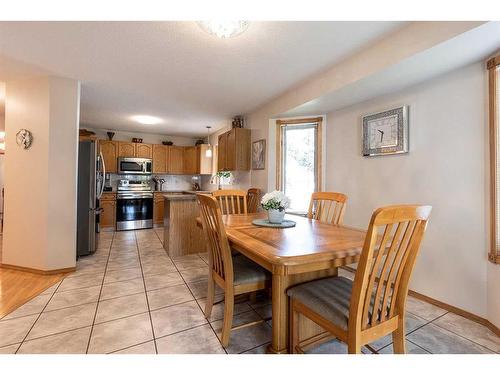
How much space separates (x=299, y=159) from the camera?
3750 millimetres

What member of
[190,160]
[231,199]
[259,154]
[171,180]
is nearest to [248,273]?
[231,199]

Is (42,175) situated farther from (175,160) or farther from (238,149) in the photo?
(175,160)

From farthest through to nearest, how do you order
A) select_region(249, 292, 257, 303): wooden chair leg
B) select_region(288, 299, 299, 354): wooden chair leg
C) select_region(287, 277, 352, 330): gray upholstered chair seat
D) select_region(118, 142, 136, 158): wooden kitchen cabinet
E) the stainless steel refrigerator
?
select_region(118, 142, 136, 158): wooden kitchen cabinet, the stainless steel refrigerator, select_region(249, 292, 257, 303): wooden chair leg, select_region(288, 299, 299, 354): wooden chair leg, select_region(287, 277, 352, 330): gray upholstered chair seat

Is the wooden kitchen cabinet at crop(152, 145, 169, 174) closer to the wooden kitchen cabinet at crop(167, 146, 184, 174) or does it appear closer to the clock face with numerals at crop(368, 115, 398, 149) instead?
the wooden kitchen cabinet at crop(167, 146, 184, 174)

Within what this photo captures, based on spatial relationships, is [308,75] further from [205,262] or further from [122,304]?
[122,304]

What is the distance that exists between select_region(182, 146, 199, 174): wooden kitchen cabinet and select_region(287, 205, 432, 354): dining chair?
5271 mm

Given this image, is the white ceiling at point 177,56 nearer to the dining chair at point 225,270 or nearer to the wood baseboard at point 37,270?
the dining chair at point 225,270

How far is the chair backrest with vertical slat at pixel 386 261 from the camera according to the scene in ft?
3.28

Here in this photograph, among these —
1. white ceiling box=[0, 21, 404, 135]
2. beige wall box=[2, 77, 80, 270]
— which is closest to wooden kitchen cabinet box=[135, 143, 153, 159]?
white ceiling box=[0, 21, 404, 135]

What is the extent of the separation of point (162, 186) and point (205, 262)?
11.8 ft

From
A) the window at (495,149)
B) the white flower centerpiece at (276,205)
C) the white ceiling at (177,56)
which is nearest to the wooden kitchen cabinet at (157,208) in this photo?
the white ceiling at (177,56)

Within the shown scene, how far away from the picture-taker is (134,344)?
158 cm

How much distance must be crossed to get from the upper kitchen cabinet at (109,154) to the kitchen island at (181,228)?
254cm

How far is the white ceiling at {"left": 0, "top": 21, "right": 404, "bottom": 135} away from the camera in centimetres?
193
